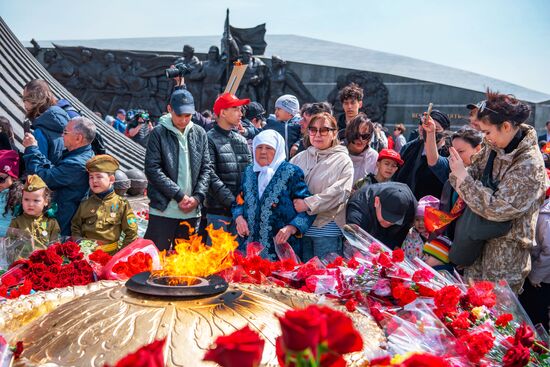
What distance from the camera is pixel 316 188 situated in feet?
12.8

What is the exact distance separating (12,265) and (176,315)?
4.39ft

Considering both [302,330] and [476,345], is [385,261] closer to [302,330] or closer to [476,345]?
[476,345]

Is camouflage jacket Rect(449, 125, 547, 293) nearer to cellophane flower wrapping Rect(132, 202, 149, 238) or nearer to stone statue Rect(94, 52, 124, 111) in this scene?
cellophane flower wrapping Rect(132, 202, 149, 238)

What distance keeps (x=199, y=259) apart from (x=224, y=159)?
2467 millimetres

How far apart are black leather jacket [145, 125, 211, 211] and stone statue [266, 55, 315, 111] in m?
13.3

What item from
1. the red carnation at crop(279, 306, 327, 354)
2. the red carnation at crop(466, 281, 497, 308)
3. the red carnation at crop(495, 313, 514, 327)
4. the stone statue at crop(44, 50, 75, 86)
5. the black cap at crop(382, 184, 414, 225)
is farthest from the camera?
the stone statue at crop(44, 50, 75, 86)

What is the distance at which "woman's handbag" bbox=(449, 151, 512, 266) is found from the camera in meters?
2.83

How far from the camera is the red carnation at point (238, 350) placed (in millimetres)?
833

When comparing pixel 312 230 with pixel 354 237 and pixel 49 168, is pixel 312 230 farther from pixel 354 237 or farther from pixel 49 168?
pixel 49 168

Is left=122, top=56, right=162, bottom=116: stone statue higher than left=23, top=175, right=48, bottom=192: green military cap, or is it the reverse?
left=23, top=175, right=48, bottom=192: green military cap

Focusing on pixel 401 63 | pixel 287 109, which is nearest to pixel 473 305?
pixel 287 109

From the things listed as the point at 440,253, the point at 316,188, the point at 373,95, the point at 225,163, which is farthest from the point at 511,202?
the point at 373,95

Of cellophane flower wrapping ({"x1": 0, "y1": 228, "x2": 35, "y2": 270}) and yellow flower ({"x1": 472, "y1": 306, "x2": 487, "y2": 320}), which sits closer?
yellow flower ({"x1": 472, "y1": 306, "x2": 487, "y2": 320})

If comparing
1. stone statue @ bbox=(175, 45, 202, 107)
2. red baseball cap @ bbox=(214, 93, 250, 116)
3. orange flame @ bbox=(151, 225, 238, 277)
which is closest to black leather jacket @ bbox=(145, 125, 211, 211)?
red baseball cap @ bbox=(214, 93, 250, 116)
